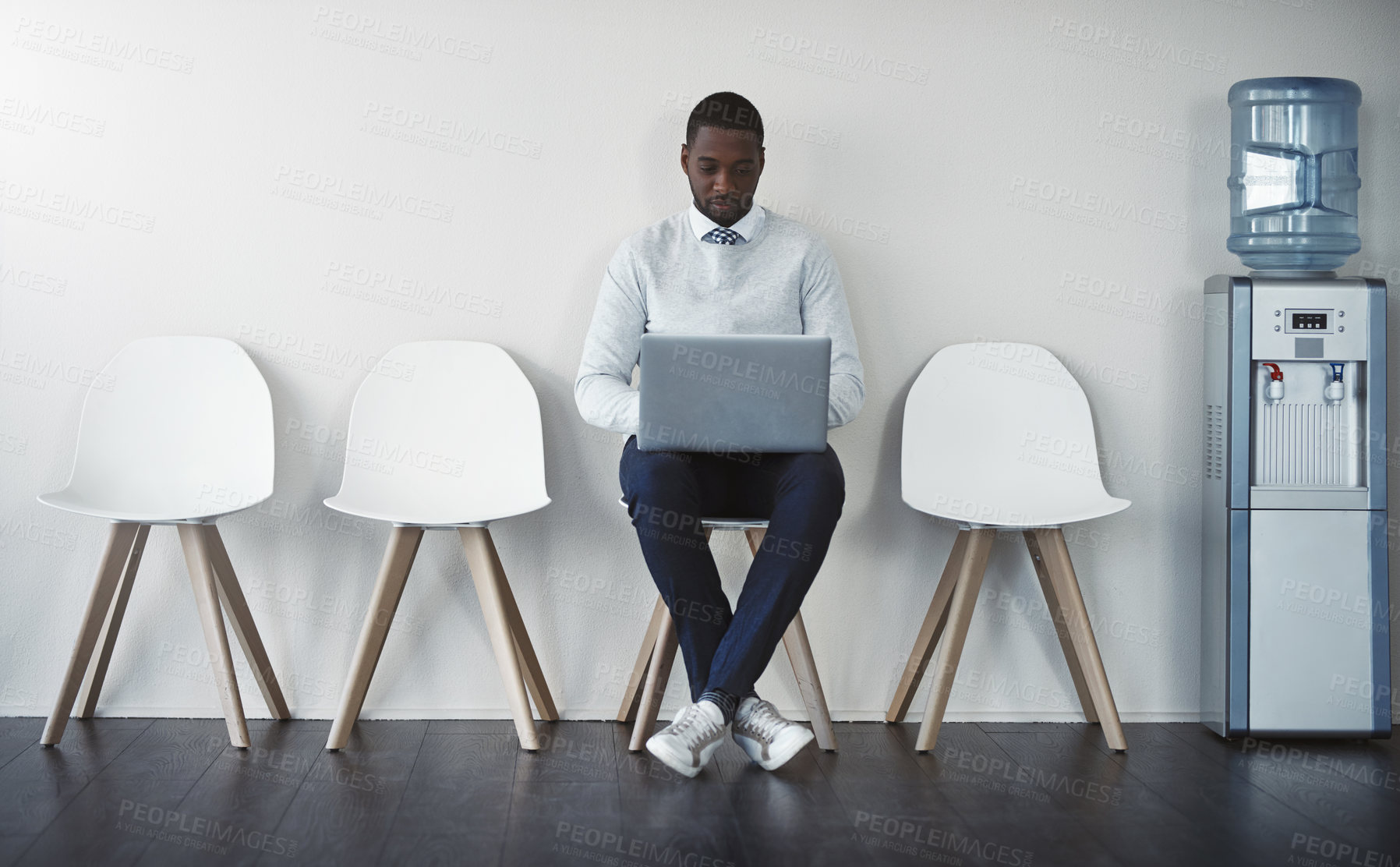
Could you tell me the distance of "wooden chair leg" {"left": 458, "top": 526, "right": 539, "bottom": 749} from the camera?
206 cm

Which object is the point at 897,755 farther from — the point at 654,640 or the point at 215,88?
the point at 215,88

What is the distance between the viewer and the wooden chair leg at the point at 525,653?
2.14 meters

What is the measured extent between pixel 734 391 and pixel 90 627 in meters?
1.34

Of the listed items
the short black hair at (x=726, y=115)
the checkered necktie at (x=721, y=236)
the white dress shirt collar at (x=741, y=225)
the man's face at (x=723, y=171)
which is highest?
the short black hair at (x=726, y=115)

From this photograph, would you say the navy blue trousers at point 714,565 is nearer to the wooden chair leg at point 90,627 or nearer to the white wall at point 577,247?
the white wall at point 577,247

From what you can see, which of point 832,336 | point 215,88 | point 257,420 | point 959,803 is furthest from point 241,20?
point 959,803

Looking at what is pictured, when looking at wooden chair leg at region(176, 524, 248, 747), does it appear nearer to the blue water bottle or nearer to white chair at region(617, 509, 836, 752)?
white chair at region(617, 509, 836, 752)

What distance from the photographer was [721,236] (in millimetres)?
2217

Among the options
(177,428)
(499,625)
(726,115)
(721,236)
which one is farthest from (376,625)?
(726,115)

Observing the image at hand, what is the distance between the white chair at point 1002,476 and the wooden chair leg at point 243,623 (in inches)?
51.5

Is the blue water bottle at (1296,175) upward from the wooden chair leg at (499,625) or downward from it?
upward

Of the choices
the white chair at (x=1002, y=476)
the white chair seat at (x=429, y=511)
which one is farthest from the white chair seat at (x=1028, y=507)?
the white chair seat at (x=429, y=511)

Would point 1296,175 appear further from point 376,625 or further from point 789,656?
point 376,625

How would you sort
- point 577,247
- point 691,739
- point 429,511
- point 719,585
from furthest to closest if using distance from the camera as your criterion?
point 577,247 → point 429,511 → point 719,585 → point 691,739
